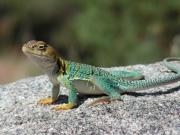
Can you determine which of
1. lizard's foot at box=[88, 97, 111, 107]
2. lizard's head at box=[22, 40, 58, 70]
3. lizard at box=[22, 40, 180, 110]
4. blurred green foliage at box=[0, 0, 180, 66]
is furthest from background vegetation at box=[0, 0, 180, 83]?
lizard's head at box=[22, 40, 58, 70]

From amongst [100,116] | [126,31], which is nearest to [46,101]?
[100,116]

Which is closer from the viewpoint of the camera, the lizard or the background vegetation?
the lizard

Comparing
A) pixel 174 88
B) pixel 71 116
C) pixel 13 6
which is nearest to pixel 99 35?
pixel 174 88

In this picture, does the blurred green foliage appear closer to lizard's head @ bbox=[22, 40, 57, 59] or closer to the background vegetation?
the background vegetation

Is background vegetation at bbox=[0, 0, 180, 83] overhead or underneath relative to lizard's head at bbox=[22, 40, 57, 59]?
overhead

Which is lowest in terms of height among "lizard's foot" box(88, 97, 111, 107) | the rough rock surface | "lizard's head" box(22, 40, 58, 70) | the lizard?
the rough rock surface

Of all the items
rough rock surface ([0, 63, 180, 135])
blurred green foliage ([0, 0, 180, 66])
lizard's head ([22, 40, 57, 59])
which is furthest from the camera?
blurred green foliage ([0, 0, 180, 66])

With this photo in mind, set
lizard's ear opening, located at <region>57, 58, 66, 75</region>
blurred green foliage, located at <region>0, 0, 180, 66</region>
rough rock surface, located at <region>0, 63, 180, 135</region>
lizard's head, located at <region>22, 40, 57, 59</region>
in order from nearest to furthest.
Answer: rough rock surface, located at <region>0, 63, 180, 135</region> → lizard's head, located at <region>22, 40, 57, 59</region> → lizard's ear opening, located at <region>57, 58, 66, 75</region> → blurred green foliage, located at <region>0, 0, 180, 66</region>

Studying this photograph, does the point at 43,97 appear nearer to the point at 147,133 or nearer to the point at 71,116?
the point at 71,116
